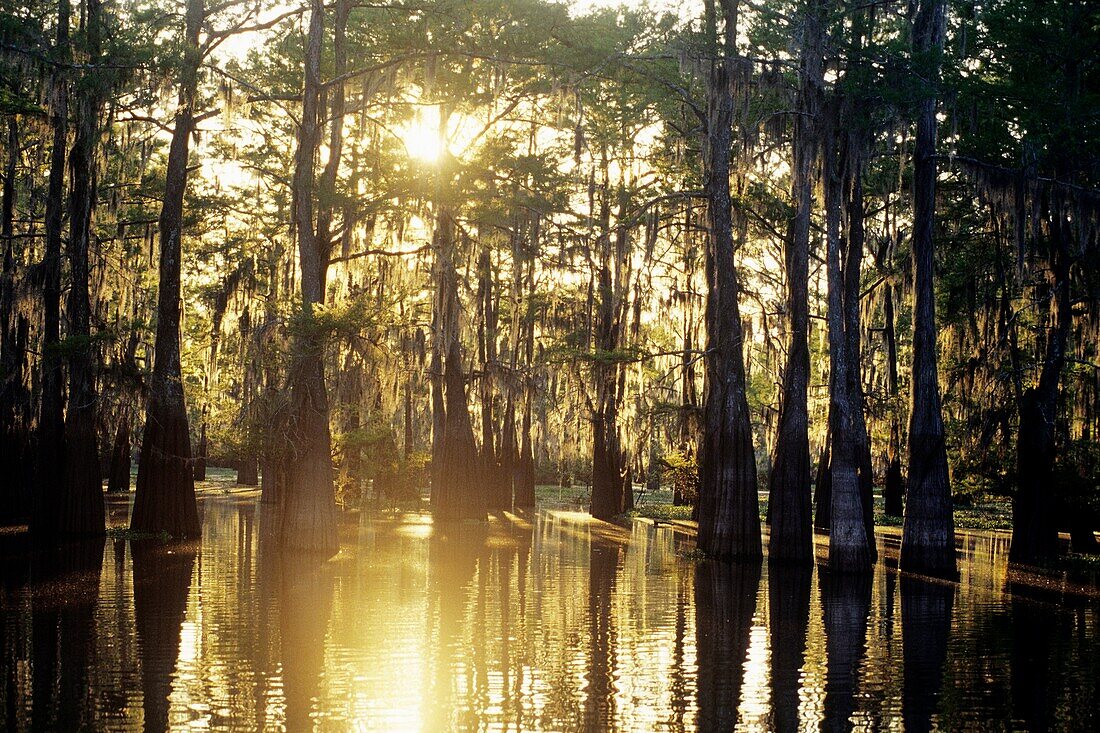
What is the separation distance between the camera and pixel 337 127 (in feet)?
97.6

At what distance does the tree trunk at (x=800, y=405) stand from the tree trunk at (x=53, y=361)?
16.2 metres

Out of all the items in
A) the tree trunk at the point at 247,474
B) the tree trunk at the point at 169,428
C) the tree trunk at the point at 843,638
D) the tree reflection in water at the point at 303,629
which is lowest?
the tree trunk at the point at 843,638

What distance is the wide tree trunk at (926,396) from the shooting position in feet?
85.8

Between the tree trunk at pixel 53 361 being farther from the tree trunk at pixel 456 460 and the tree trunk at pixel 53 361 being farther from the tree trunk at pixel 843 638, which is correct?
the tree trunk at pixel 843 638

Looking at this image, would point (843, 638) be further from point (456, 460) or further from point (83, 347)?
point (456, 460)

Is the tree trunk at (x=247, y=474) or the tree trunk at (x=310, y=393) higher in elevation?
the tree trunk at (x=310, y=393)

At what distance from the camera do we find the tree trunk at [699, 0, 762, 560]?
93.4ft

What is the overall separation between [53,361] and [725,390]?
15.4 metres

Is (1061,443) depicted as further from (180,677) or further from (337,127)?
(180,677)

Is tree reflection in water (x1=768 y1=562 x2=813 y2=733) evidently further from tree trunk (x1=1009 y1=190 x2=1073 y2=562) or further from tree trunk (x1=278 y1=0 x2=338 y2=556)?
tree trunk (x1=278 y1=0 x2=338 y2=556)

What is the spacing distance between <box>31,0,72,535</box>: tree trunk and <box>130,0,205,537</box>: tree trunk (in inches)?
77.5

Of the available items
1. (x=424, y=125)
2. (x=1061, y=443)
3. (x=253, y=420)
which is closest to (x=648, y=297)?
(x=424, y=125)

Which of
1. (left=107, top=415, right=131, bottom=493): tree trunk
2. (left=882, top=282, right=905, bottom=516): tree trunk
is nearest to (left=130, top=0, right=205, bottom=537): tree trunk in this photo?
(left=882, top=282, right=905, bottom=516): tree trunk

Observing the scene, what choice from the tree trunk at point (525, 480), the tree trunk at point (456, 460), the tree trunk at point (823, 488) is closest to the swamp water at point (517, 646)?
the tree trunk at point (823, 488)
